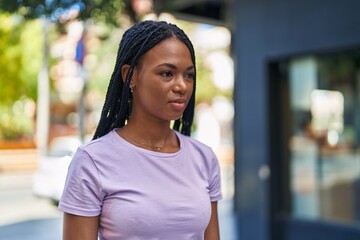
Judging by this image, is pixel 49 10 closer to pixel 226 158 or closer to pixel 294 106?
pixel 294 106

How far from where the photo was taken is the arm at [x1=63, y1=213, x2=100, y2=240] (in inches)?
52.1

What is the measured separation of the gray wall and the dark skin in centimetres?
428

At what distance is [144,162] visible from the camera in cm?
140

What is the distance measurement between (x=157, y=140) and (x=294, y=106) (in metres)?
4.82

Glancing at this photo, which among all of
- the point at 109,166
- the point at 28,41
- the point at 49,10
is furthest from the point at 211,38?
the point at 109,166

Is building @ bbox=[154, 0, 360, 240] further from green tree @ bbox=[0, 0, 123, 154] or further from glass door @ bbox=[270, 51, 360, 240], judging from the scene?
green tree @ bbox=[0, 0, 123, 154]

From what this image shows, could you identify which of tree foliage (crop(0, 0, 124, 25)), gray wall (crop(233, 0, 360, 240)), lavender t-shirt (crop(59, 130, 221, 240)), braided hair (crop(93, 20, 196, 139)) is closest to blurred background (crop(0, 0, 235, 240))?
tree foliage (crop(0, 0, 124, 25))

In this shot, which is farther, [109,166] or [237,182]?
[237,182]

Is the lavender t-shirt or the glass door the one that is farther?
the glass door

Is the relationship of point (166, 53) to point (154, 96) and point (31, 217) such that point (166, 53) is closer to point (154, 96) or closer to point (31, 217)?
point (154, 96)

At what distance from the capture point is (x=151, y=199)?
1.36 meters

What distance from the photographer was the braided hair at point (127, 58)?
4.70 feet

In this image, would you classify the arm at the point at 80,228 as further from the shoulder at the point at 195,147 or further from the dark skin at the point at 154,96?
the shoulder at the point at 195,147

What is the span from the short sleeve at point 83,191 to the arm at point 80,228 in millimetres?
15
